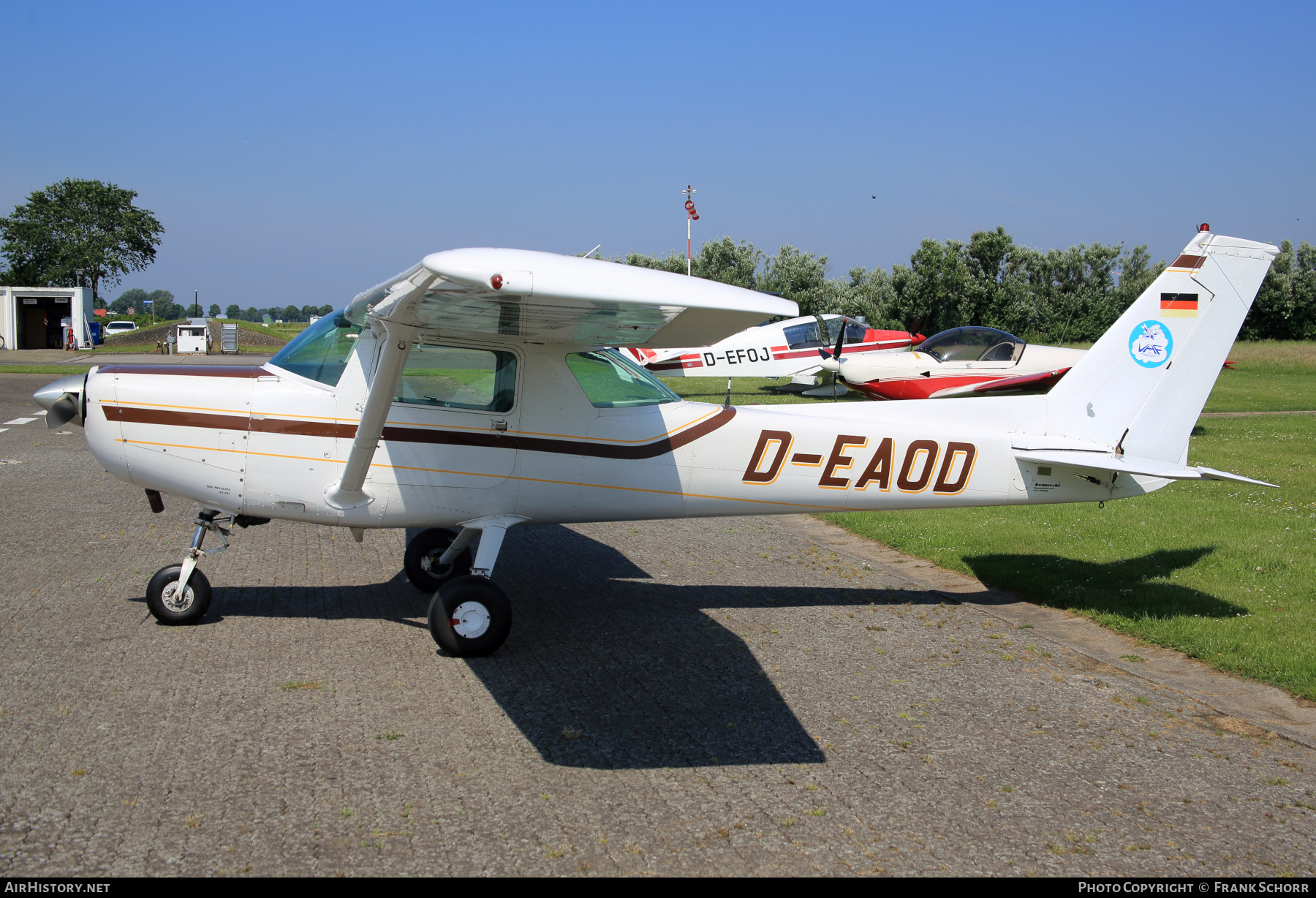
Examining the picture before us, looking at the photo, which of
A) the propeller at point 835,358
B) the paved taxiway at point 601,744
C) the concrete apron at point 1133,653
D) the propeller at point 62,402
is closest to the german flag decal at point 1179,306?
the concrete apron at point 1133,653

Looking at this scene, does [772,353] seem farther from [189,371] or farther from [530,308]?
[530,308]

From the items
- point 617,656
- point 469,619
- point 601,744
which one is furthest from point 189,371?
point 601,744

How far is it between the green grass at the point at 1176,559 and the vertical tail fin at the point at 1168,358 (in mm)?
1209

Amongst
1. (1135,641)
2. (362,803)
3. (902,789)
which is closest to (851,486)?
(1135,641)

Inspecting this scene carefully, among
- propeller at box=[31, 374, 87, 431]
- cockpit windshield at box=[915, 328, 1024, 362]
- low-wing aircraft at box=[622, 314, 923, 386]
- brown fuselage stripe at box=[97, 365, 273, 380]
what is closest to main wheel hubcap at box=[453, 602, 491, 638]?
brown fuselage stripe at box=[97, 365, 273, 380]

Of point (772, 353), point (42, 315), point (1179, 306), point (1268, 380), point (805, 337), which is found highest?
point (1179, 306)

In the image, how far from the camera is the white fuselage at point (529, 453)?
220 inches

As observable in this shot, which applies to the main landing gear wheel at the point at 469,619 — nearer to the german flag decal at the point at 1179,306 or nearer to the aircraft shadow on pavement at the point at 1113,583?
the aircraft shadow on pavement at the point at 1113,583

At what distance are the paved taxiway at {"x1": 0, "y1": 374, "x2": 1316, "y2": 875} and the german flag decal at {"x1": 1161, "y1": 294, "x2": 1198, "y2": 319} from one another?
8.74 feet

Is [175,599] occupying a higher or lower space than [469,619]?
lower

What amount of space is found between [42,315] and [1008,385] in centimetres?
5795

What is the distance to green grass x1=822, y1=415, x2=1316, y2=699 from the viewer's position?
5.83m

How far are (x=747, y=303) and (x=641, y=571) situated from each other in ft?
14.3

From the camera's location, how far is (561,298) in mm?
3516
